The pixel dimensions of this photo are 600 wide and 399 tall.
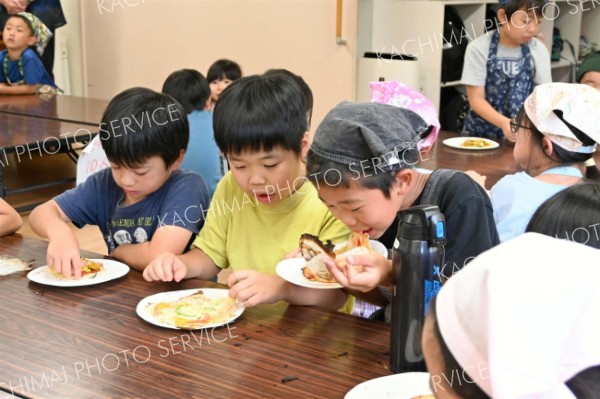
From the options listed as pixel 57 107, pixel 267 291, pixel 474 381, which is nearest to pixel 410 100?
pixel 267 291

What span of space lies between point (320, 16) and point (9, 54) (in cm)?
210

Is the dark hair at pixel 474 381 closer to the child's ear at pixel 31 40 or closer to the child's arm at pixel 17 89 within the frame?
the child's arm at pixel 17 89

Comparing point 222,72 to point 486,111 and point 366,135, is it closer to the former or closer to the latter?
point 486,111

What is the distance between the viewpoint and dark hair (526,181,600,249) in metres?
1.26

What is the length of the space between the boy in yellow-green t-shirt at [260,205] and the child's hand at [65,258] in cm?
16

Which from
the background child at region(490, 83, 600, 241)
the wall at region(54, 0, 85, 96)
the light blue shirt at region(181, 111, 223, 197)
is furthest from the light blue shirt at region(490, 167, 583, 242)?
the wall at region(54, 0, 85, 96)

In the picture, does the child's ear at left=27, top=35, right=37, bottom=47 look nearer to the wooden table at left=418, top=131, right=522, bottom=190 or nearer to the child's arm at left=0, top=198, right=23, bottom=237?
the wooden table at left=418, top=131, right=522, bottom=190

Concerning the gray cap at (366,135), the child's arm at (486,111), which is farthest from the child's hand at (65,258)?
the child's arm at (486,111)

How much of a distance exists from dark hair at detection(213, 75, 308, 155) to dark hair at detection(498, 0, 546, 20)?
1.77 meters

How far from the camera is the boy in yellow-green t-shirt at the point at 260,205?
1.51 metres

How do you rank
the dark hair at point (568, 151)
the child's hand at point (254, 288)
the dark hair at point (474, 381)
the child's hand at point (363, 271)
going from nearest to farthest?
the dark hair at point (474, 381)
the child's hand at point (363, 271)
the child's hand at point (254, 288)
the dark hair at point (568, 151)

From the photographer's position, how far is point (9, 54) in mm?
4797

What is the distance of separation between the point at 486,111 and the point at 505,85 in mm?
180

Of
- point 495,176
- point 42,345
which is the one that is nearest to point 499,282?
point 42,345
